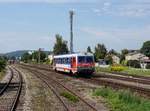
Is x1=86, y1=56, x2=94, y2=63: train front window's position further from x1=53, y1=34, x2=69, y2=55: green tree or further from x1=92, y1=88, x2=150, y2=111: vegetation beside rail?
x1=53, y1=34, x2=69, y2=55: green tree

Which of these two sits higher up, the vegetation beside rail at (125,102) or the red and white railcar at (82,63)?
the red and white railcar at (82,63)

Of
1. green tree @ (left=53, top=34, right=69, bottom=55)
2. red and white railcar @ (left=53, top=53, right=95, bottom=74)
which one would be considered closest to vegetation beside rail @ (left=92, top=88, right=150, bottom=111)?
red and white railcar @ (left=53, top=53, right=95, bottom=74)

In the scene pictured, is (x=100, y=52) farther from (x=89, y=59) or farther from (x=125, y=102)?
(x=125, y=102)

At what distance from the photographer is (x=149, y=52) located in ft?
616

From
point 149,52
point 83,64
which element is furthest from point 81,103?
point 149,52

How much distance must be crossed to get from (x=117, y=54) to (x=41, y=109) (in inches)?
6818

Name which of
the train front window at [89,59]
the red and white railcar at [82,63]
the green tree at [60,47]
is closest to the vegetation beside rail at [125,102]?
the red and white railcar at [82,63]

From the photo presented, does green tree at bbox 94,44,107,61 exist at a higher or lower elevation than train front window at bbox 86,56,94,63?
higher

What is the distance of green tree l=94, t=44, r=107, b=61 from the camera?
151000mm

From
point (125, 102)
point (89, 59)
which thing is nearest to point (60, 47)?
point (89, 59)

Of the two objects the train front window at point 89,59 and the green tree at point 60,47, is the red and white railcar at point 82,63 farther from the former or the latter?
the green tree at point 60,47

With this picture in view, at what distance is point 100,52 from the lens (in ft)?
503

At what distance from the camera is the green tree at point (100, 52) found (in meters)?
151

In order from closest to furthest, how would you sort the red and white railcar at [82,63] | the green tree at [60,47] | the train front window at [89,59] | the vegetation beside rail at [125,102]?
the vegetation beside rail at [125,102] → the red and white railcar at [82,63] → the train front window at [89,59] → the green tree at [60,47]
